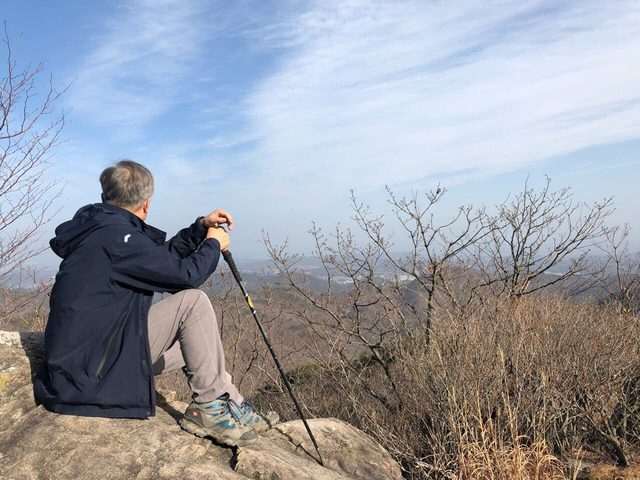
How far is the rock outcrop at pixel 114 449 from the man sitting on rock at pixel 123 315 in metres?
0.14

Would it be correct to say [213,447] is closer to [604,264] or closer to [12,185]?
[12,185]

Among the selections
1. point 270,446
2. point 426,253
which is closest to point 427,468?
point 270,446

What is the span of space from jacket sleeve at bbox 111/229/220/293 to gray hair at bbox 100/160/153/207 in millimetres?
288

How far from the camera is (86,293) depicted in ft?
8.91

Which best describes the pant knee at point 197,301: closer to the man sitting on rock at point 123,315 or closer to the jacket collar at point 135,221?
the man sitting on rock at point 123,315

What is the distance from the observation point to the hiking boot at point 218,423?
3.10 m

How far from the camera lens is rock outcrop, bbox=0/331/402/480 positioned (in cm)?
272

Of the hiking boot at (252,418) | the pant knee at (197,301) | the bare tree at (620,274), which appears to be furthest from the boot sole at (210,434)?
the bare tree at (620,274)

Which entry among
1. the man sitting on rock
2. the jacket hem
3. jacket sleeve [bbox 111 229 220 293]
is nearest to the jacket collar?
the man sitting on rock

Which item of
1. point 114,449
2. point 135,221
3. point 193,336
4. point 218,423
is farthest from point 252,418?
point 135,221

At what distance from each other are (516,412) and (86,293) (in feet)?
12.0

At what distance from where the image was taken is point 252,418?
3332 millimetres

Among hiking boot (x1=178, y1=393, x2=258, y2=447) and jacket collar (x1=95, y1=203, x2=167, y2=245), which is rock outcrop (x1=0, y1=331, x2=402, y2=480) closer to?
hiking boot (x1=178, y1=393, x2=258, y2=447)

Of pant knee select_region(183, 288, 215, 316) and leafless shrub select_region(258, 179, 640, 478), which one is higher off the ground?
pant knee select_region(183, 288, 215, 316)
